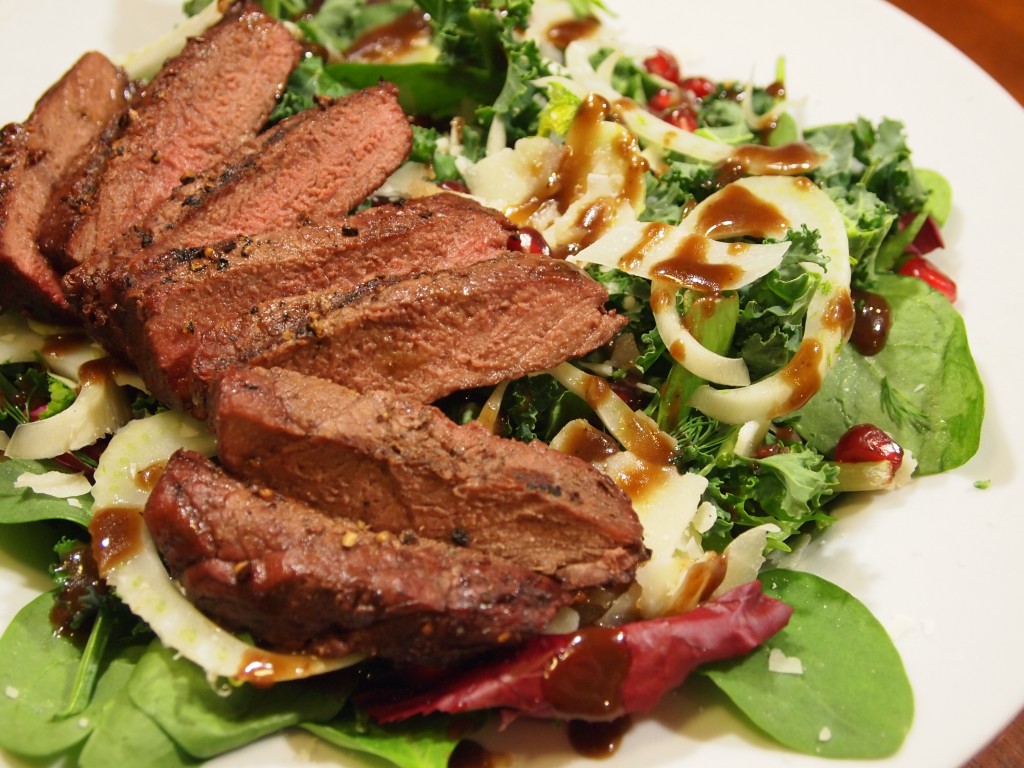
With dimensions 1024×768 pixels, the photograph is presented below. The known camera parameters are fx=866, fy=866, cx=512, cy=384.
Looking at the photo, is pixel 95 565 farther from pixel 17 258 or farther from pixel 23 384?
pixel 17 258

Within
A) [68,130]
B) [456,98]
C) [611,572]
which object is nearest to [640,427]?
[611,572]

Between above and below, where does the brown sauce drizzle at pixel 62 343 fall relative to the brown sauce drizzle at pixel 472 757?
above

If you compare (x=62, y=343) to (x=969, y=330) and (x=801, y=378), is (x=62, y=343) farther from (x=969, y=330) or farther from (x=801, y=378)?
(x=969, y=330)

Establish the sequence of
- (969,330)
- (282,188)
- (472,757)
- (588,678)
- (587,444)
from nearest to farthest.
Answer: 1. (588,678)
2. (472,757)
3. (587,444)
4. (282,188)
5. (969,330)

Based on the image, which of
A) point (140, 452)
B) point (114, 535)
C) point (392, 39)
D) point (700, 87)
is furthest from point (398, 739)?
point (700, 87)

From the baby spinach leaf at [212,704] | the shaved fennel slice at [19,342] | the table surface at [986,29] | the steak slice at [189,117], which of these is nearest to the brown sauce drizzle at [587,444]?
the baby spinach leaf at [212,704]

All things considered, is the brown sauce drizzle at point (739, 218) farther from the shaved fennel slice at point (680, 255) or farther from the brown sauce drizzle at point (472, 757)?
the brown sauce drizzle at point (472, 757)

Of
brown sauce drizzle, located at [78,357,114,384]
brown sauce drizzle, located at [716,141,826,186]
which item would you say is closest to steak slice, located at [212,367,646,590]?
brown sauce drizzle, located at [78,357,114,384]
